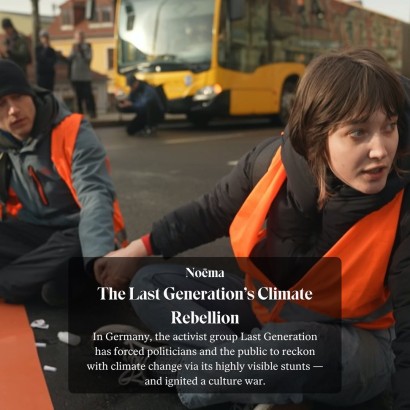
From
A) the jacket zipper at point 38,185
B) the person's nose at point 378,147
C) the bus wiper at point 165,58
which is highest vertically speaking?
the person's nose at point 378,147

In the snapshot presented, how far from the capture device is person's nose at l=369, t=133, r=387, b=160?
1.63 m

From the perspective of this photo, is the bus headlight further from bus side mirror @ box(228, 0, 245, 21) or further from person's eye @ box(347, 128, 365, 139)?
person's eye @ box(347, 128, 365, 139)

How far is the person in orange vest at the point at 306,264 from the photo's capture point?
1.68 metres

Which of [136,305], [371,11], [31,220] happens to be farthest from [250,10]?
[136,305]

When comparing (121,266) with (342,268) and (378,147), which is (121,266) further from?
(378,147)

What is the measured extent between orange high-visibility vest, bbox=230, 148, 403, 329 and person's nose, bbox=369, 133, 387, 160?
0.57 ft

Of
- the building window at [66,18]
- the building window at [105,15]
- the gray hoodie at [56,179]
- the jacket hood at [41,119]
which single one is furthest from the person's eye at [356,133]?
the building window at [66,18]

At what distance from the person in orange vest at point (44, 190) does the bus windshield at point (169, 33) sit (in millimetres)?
8654

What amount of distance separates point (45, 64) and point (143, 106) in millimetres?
2554

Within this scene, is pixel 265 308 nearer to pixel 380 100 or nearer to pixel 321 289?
pixel 321 289

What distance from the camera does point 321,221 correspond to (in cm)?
189

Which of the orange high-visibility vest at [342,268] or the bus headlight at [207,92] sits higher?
the orange high-visibility vest at [342,268]

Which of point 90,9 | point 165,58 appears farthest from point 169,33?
point 90,9

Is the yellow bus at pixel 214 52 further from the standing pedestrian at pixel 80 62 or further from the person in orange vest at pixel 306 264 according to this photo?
the person in orange vest at pixel 306 264
